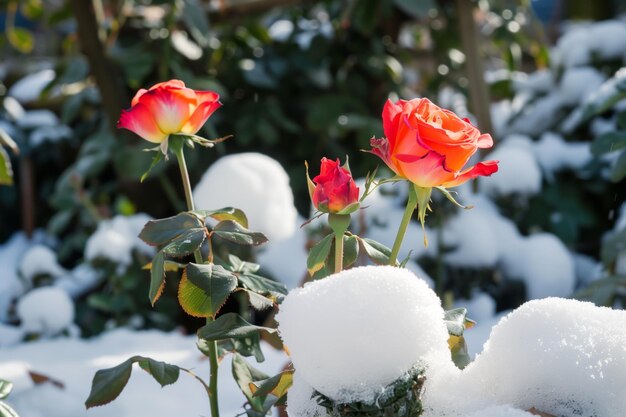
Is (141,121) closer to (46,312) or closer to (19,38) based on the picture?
(46,312)

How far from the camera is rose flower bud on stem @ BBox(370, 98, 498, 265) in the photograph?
1.87 feet

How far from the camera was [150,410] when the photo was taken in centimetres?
99

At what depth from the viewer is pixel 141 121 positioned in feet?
2.17

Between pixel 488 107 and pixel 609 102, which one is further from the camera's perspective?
pixel 488 107

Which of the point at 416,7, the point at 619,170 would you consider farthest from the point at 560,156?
the point at 619,170

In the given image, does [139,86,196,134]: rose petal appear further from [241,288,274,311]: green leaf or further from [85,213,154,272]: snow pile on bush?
[85,213,154,272]: snow pile on bush

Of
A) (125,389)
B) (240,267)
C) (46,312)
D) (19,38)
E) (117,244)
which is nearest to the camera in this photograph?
(240,267)

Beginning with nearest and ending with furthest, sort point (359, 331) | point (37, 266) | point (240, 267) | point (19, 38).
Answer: point (359, 331) → point (240, 267) → point (37, 266) → point (19, 38)

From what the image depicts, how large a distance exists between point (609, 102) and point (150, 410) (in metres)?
0.86

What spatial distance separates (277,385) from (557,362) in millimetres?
226

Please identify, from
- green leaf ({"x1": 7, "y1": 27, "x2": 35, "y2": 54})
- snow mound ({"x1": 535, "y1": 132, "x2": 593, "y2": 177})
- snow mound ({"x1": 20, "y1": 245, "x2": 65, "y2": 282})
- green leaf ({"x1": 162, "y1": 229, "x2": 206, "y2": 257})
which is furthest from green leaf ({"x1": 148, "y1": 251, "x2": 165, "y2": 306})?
green leaf ({"x1": 7, "y1": 27, "x2": 35, "y2": 54})

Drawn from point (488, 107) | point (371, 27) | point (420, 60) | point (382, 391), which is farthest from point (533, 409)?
point (420, 60)

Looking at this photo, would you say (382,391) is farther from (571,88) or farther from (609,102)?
(571,88)

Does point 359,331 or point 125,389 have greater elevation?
point 359,331
